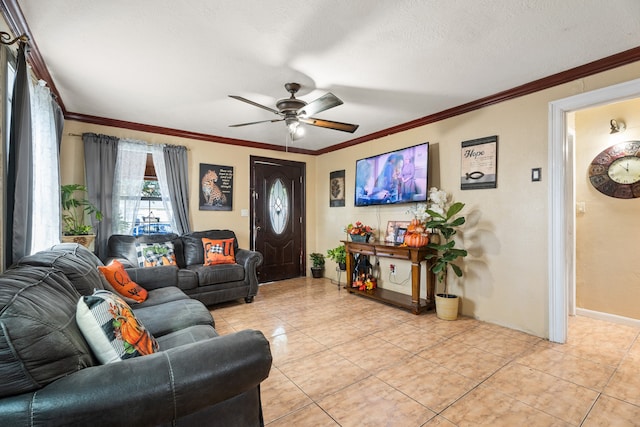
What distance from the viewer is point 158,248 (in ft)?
12.5

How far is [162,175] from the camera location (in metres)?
4.31

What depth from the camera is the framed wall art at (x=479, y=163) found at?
127 inches

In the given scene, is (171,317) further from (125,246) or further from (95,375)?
(125,246)

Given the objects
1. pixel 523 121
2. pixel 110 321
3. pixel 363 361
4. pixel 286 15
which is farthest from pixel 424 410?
pixel 523 121

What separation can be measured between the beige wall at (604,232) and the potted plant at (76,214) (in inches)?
220

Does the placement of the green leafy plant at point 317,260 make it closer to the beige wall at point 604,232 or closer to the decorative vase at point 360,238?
the decorative vase at point 360,238

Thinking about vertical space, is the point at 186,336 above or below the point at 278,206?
below

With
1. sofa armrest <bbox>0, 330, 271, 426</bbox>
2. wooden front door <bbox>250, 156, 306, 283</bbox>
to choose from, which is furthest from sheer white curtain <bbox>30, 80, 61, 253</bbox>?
wooden front door <bbox>250, 156, 306, 283</bbox>

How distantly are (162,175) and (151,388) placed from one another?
3.87 m

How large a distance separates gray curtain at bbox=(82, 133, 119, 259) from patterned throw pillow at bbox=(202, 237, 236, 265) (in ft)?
3.93

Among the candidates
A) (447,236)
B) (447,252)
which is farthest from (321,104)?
(447,252)

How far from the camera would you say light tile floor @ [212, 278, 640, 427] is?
1773 millimetres

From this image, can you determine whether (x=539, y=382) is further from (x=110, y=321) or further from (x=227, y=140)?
(x=227, y=140)

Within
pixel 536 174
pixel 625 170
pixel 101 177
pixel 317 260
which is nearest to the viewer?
pixel 536 174
